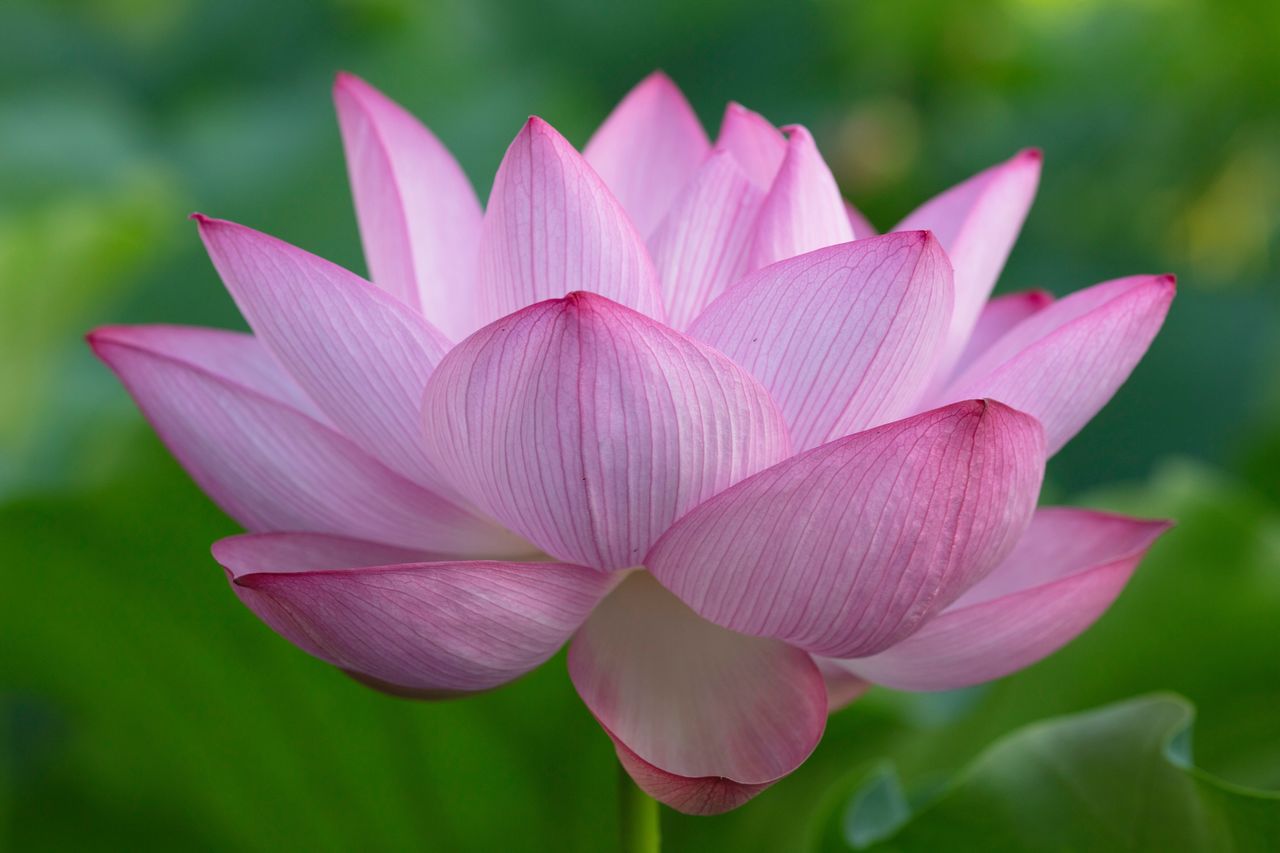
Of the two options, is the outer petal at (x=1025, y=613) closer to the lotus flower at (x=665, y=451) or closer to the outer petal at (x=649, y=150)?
the lotus flower at (x=665, y=451)

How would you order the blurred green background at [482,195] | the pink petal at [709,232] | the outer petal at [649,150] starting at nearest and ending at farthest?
the pink petal at [709,232] → the outer petal at [649,150] → the blurred green background at [482,195]

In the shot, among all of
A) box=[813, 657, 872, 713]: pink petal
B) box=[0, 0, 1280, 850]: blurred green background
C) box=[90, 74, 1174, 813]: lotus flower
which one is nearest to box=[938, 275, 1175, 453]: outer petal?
box=[90, 74, 1174, 813]: lotus flower

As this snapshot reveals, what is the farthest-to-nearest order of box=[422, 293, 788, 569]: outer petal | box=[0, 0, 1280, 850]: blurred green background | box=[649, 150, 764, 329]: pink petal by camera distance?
box=[0, 0, 1280, 850]: blurred green background < box=[649, 150, 764, 329]: pink petal < box=[422, 293, 788, 569]: outer petal

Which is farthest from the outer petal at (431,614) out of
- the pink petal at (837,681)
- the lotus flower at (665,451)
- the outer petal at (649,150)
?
the outer petal at (649,150)

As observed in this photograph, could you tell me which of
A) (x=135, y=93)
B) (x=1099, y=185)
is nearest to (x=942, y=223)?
(x=1099, y=185)

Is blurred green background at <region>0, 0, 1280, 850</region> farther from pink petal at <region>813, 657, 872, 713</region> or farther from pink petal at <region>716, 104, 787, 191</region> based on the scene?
pink petal at <region>716, 104, 787, 191</region>

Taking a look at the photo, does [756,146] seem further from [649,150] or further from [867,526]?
[867,526]
